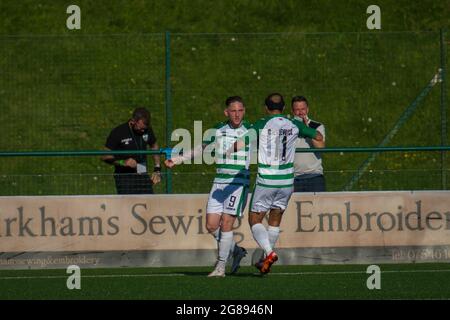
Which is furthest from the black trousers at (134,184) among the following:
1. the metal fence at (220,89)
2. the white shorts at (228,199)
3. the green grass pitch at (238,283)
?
the metal fence at (220,89)

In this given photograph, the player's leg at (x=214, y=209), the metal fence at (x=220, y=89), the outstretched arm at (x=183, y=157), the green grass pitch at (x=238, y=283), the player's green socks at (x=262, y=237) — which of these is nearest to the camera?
the green grass pitch at (x=238, y=283)

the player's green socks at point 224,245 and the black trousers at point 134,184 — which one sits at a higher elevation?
the black trousers at point 134,184

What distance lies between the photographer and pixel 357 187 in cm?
1659

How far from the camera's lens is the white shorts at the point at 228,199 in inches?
555

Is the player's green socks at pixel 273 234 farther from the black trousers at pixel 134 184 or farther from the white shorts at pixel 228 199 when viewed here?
the black trousers at pixel 134 184

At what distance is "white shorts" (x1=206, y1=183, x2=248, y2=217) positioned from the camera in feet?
46.2

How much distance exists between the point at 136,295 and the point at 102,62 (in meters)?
10.0

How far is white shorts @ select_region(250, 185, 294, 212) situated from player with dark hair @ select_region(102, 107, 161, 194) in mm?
2258

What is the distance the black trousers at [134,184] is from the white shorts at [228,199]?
6.50 ft

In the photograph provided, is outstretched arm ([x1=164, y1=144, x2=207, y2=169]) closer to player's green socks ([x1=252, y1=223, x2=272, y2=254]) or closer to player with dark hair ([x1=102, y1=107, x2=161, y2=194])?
player's green socks ([x1=252, y1=223, x2=272, y2=254])

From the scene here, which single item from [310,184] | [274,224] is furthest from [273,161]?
[310,184]

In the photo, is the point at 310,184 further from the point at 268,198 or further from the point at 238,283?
the point at 238,283

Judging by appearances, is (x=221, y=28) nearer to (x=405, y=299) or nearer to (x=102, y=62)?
(x=102, y=62)

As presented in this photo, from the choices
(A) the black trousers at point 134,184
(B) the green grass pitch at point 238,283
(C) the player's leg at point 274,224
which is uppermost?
(A) the black trousers at point 134,184
